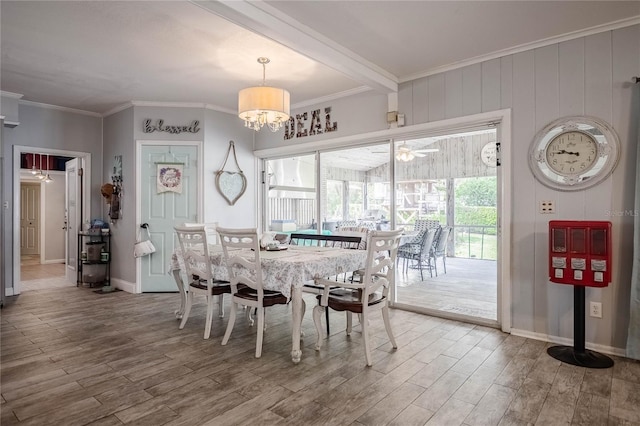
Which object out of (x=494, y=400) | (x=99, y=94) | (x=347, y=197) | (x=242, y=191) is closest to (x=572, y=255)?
(x=494, y=400)

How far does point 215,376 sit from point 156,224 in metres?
3.30

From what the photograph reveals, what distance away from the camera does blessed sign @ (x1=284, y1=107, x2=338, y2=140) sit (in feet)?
16.3

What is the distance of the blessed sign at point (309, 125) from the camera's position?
4.96 meters

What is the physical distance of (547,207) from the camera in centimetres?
327

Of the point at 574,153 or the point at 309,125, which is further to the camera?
the point at 309,125

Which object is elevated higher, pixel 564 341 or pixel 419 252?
pixel 419 252

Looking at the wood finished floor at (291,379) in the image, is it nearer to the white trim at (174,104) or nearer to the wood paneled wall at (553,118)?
the wood paneled wall at (553,118)

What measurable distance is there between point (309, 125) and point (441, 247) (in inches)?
96.9

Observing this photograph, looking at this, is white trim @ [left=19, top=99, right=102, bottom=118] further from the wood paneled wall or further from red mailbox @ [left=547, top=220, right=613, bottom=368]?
red mailbox @ [left=547, top=220, right=613, bottom=368]

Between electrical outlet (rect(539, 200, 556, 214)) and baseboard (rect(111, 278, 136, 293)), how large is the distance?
507cm

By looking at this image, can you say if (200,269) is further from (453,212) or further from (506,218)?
(506,218)

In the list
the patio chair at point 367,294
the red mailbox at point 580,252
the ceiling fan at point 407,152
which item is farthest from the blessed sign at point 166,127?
the red mailbox at point 580,252

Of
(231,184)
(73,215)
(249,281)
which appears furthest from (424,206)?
(73,215)

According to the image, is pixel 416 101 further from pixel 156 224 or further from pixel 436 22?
pixel 156 224
